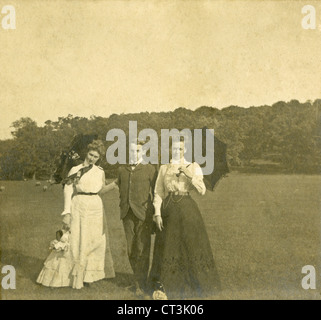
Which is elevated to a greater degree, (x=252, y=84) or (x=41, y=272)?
(x=252, y=84)

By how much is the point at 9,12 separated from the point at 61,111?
1.70 metres

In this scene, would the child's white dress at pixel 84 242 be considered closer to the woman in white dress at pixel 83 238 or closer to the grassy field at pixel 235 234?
the woman in white dress at pixel 83 238

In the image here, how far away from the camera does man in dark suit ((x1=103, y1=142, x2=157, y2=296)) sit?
23.1 feet

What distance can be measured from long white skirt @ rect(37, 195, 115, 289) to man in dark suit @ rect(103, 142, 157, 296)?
13.0 inches

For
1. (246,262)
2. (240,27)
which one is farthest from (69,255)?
(240,27)

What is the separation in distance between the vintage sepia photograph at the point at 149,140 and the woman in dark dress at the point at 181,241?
78mm

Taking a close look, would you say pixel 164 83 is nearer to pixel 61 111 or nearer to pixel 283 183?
pixel 61 111

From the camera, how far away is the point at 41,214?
7.30 m

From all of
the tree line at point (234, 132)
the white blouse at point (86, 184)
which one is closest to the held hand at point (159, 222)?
the white blouse at point (86, 184)

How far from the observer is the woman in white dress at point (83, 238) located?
7.05m

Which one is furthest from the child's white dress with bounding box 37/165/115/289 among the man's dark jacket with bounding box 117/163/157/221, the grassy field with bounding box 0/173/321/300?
the man's dark jacket with bounding box 117/163/157/221

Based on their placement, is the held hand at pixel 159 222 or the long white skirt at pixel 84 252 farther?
the long white skirt at pixel 84 252

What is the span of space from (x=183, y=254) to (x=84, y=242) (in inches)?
55.6

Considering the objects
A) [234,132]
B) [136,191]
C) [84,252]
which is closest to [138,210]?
[136,191]
